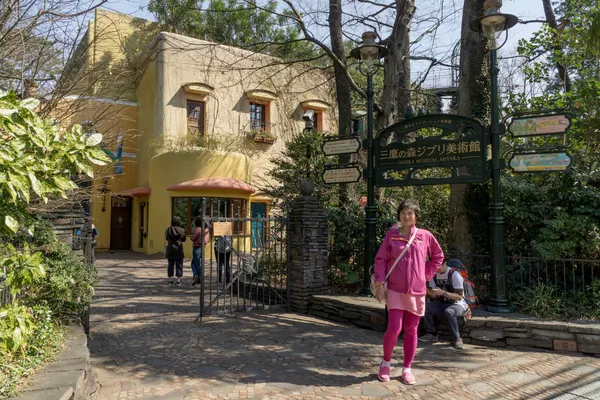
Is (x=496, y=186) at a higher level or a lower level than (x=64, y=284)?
higher

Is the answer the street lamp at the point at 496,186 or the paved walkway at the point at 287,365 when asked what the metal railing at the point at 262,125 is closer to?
the paved walkway at the point at 287,365

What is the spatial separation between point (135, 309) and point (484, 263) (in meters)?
5.51

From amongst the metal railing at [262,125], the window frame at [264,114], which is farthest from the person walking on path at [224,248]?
the window frame at [264,114]

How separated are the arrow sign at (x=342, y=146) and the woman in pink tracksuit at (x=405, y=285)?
295 centimetres

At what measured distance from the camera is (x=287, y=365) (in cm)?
442

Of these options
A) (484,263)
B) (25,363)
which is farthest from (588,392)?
(25,363)

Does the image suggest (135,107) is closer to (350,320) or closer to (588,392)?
(350,320)

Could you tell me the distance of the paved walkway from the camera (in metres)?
3.76

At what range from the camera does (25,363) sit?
3.21 metres

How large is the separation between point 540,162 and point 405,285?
2.70 m

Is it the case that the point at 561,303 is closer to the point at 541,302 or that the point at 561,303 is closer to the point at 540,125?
the point at 541,302

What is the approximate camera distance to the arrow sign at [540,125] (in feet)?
17.0

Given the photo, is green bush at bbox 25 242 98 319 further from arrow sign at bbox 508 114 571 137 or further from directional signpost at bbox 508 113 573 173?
arrow sign at bbox 508 114 571 137

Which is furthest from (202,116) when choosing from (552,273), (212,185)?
(552,273)
